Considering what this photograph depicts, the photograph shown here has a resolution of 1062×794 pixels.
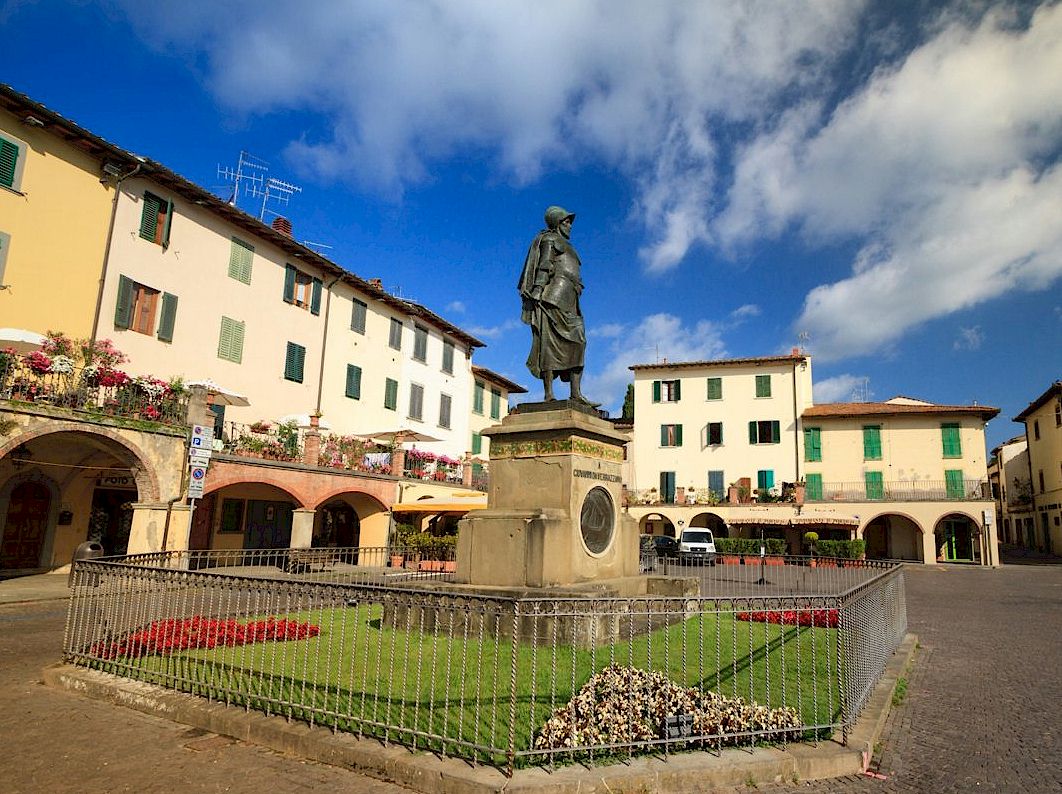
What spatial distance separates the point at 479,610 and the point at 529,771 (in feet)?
3.68

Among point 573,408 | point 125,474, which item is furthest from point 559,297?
point 125,474

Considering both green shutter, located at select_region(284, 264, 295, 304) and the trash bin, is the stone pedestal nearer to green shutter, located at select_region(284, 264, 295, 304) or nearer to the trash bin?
the trash bin

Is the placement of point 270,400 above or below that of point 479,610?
above

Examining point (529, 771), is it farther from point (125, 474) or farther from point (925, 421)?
point (925, 421)

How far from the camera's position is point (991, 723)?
21.1 ft

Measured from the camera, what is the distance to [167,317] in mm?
21156

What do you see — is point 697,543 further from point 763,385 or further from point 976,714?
point 976,714

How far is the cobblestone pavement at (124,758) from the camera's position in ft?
14.9

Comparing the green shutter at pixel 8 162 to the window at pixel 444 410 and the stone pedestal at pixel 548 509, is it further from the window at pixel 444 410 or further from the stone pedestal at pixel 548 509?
the window at pixel 444 410

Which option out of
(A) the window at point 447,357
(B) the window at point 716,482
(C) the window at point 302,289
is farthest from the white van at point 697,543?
(C) the window at point 302,289

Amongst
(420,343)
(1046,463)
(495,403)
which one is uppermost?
(420,343)

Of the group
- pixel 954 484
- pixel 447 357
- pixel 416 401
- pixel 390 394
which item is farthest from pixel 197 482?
pixel 954 484

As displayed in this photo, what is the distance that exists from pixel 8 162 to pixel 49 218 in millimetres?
1565

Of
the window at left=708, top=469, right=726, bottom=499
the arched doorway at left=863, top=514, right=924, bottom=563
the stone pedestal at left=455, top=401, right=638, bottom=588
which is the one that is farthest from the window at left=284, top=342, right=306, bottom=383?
the arched doorway at left=863, top=514, right=924, bottom=563
